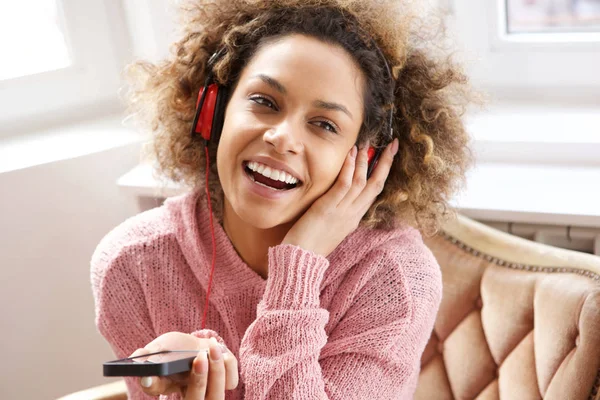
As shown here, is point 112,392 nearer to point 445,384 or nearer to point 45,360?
point 45,360

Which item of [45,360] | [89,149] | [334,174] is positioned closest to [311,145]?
[334,174]

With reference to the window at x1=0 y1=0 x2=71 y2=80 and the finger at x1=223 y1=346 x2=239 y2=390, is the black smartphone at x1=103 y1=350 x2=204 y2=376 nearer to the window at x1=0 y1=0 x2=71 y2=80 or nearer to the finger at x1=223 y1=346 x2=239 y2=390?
the finger at x1=223 y1=346 x2=239 y2=390

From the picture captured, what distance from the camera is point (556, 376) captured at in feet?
4.10

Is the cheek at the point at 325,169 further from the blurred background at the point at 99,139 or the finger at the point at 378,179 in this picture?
the blurred background at the point at 99,139

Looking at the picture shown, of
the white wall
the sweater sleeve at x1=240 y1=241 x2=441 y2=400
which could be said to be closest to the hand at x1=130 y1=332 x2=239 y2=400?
the sweater sleeve at x1=240 y1=241 x2=441 y2=400

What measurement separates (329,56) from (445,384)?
0.67 metres

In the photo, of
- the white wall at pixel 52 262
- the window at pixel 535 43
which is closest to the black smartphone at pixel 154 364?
the white wall at pixel 52 262

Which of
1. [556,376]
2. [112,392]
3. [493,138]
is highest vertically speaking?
[493,138]

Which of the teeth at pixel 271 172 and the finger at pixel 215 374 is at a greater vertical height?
the teeth at pixel 271 172

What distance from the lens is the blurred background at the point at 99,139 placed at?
1.64 meters

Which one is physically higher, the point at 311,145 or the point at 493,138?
the point at 311,145

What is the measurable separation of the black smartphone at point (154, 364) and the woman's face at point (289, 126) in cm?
28

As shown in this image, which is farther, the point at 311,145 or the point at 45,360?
the point at 45,360

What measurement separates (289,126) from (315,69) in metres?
0.10
